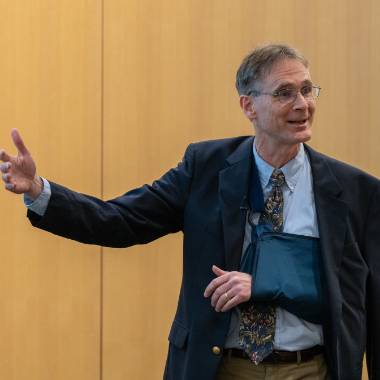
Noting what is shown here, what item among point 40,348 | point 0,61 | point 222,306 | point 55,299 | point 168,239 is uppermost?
point 0,61

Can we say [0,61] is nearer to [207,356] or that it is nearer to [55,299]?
[55,299]

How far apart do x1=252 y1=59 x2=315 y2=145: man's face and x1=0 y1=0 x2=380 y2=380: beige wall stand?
1270 millimetres

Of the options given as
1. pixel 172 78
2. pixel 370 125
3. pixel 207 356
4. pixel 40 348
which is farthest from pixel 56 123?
pixel 207 356

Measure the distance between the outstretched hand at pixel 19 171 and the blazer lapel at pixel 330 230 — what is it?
2.56 feet

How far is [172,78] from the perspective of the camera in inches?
138

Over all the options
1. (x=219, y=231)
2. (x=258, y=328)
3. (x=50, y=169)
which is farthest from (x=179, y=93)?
(x=258, y=328)

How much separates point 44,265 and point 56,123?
64cm

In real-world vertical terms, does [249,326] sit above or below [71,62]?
below

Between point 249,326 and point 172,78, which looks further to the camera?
point 172,78

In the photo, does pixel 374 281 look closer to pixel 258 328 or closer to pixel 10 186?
pixel 258 328

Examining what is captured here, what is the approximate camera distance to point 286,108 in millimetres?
2223

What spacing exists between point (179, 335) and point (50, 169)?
1.50m

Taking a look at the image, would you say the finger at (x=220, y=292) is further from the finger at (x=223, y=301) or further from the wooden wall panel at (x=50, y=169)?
the wooden wall panel at (x=50, y=169)

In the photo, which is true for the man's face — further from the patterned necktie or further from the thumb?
the thumb
